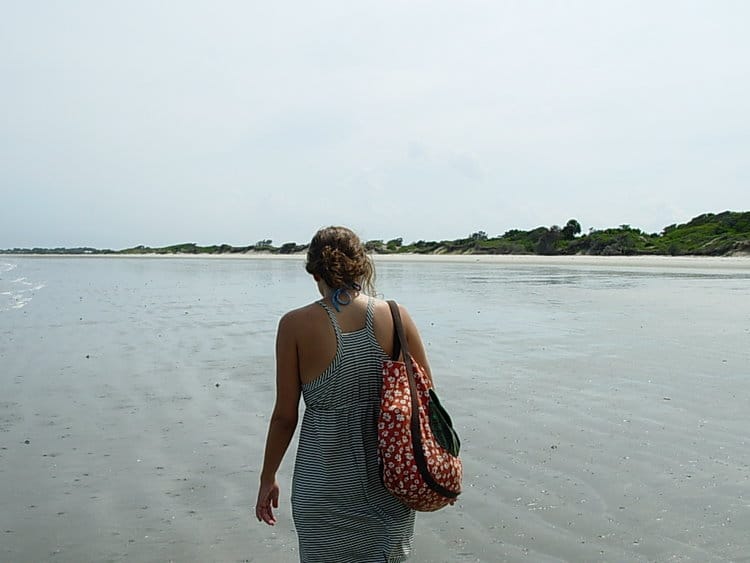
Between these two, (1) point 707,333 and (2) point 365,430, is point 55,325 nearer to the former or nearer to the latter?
(1) point 707,333

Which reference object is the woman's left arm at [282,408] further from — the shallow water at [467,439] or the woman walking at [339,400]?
the shallow water at [467,439]

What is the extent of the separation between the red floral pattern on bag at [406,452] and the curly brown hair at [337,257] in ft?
1.24

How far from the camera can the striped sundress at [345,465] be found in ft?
9.54

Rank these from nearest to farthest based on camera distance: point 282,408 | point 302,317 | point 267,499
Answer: point 302,317, point 282,408, point 267,499

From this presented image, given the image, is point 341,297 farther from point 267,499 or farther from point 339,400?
point 267,499

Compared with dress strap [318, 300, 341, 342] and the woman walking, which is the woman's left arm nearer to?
the woman walking

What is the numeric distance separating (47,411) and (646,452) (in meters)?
5.48

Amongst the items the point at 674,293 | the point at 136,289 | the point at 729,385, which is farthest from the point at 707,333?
the point at 136,289

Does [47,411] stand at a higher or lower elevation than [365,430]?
lower

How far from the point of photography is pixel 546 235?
64.6 meters

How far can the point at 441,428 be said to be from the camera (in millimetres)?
2822

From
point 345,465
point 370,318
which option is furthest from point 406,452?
point 370,318

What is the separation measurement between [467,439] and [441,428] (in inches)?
148

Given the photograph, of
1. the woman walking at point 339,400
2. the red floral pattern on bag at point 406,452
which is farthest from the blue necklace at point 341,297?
the red floral pattern on bag at point 406,452
